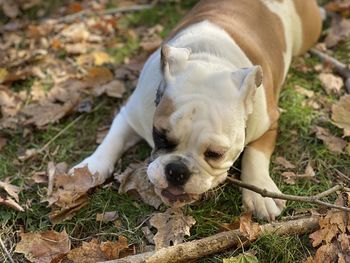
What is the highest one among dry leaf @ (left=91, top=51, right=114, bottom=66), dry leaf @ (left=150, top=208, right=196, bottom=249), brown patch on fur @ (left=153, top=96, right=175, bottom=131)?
brown patch on fur @ (left=153, top=96, right=175, bottom=131)

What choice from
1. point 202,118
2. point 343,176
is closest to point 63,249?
point 202,118

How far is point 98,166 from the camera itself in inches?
117

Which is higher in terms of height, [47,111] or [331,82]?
[47,111]

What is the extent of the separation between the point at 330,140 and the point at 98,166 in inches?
51.0

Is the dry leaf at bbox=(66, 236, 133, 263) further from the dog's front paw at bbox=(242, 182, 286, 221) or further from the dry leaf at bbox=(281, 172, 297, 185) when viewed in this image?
the dry leaf at bbox=(281, 172, 297, 185)

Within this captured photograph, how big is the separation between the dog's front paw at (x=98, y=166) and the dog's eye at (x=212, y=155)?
745mm

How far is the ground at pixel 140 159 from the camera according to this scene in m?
2.64

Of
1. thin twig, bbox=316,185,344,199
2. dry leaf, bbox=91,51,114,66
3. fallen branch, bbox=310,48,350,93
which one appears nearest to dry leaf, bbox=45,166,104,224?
thin twig, bbox=316,185,344,199

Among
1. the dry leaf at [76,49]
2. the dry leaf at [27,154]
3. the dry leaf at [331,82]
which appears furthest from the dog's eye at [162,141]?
the dry leaf at [76,49]

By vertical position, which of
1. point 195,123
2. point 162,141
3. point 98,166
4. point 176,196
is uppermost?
point 195,123

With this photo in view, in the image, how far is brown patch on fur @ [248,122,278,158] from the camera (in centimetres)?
299

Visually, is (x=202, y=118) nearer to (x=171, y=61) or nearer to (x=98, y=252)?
(x=171, y=61)

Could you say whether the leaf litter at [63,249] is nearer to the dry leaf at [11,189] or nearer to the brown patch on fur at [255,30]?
the dry leaf at [11,189]

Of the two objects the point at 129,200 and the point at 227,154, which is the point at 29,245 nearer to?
the point at 129,200
